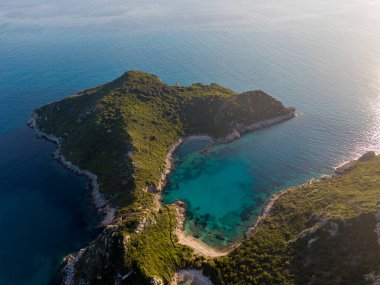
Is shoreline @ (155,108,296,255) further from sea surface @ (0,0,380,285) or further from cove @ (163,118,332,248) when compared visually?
sea surface @ (0,0,380,285)

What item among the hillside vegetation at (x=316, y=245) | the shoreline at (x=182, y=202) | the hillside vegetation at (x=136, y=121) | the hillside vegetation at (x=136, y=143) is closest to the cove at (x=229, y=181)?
the shoreline at (x=182, y=202)

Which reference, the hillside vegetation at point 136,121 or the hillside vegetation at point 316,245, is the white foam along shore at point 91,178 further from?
the hillside vegetation at point 316,245

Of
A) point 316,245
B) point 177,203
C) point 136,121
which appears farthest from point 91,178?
point 316,245

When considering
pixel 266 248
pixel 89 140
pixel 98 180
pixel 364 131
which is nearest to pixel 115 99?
pixel 89 140

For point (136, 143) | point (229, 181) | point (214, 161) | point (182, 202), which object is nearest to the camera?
point (182, 202)

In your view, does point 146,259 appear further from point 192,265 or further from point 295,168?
point 295,168

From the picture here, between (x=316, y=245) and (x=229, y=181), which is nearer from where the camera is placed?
(x=316, y=245)

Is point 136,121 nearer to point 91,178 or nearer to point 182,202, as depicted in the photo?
point 91,178

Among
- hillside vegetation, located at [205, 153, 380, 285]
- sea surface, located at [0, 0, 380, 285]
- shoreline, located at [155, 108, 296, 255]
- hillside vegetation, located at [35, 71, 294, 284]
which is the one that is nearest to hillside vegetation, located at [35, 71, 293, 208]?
hillside vegetation, located at [35, 71, 294, 284]
